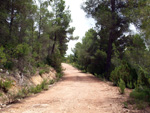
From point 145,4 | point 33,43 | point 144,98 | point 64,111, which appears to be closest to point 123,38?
point 33,43

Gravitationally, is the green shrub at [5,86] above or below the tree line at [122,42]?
below

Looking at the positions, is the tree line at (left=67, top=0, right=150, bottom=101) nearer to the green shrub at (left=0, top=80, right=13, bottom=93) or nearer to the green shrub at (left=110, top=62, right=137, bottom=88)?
the green shrub at (left=110, top=62, right=137, bottom=88)

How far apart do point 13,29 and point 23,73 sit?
10.7ft

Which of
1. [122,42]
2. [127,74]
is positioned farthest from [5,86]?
[122,42]

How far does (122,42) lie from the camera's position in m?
18.7

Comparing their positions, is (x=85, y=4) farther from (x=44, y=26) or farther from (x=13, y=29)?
(x=13, y=29)

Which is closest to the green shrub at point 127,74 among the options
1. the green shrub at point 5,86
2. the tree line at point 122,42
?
the tree line at point 122,42

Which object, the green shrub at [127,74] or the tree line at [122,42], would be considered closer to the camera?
the tree line at [122,42]

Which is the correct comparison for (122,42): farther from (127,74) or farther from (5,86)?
(5,86)

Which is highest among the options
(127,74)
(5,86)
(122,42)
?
(122,42)

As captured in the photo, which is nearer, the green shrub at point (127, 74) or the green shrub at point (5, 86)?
the green shrub at point (5, 86)

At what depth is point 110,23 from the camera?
1525cm

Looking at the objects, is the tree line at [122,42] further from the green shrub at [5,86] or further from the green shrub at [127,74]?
the green shrub at [5,86]

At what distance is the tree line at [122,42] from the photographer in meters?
6.90
